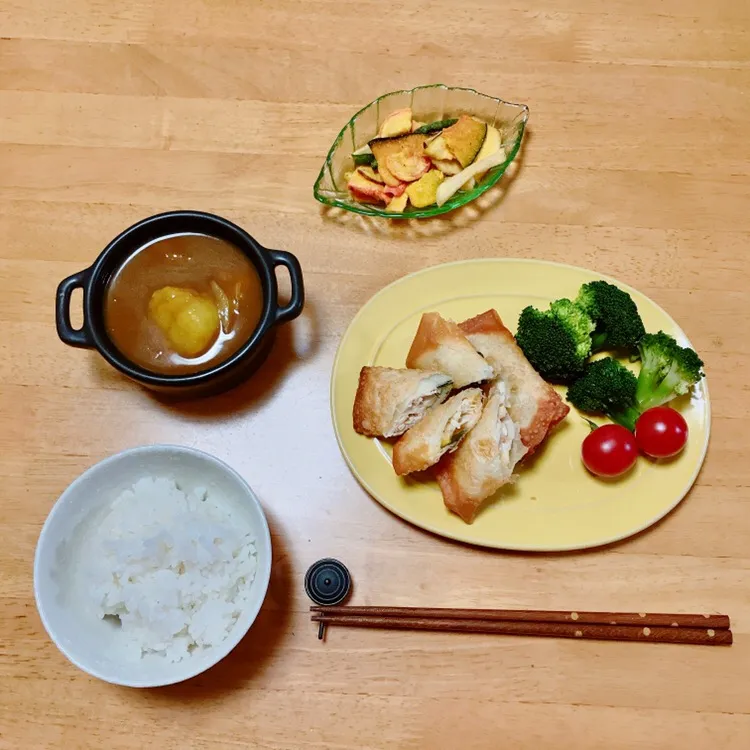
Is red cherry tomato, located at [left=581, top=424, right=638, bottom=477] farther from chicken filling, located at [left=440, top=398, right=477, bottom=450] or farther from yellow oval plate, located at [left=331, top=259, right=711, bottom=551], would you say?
chicken filling, located at [left=440, top=398, right=477, bottom=450]

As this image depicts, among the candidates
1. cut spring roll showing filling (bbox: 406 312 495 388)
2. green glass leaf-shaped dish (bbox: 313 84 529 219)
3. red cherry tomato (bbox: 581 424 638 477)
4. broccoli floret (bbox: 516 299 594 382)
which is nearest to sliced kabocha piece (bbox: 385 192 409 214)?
green glass leaf-shaped dish (bbox: 313 84 529 219)

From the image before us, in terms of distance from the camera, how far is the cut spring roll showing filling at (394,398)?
1.67 meters

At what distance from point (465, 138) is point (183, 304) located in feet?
3.04

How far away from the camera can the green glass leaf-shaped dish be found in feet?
6.28

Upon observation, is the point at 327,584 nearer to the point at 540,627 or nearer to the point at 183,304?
the point at 540,627

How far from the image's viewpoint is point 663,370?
5.55ft

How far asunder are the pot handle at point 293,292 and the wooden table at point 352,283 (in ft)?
1.02

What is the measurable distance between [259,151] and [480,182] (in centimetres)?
65

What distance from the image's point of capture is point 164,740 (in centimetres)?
162

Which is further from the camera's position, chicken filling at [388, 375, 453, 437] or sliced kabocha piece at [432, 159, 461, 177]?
sliced kabocha piece at [432, 159, 461, 177]

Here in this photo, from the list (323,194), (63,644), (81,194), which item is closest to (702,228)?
(323,194)

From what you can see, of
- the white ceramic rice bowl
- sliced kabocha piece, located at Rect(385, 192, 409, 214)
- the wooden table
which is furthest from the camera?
sliced kabocha piece, located at Rect(385, 192, 409, 214)

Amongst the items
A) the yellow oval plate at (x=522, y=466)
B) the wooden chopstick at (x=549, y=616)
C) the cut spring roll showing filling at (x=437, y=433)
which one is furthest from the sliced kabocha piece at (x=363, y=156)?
the wooden chopstick at (x=549, y=616)

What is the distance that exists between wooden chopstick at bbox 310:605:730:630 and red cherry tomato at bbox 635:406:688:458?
391mm
